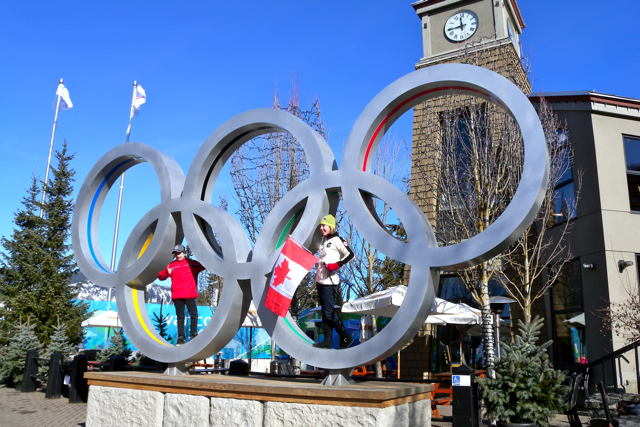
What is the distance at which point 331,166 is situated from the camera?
670cm

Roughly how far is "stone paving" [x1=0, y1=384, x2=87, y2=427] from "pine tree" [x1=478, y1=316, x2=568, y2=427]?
260 inches

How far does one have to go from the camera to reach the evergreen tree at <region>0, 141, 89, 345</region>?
63.6ft

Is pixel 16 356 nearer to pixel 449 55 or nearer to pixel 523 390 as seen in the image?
pixel 523 390

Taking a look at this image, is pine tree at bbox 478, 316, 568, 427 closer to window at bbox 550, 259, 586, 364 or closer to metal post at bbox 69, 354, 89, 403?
window at bbox 550, 259, 586, 364

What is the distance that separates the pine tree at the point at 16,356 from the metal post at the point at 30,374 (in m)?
0.90

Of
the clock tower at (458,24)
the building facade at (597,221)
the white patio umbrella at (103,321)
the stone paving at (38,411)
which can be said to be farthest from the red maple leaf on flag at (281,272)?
the white patio umbrella at (103,321)

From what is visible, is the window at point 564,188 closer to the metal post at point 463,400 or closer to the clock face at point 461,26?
the clock face at point 461,26

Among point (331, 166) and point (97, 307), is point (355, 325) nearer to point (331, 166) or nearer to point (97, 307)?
point (97, 307)

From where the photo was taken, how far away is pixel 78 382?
39.1 feet

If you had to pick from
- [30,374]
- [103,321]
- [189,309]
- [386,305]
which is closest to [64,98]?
[103,321]

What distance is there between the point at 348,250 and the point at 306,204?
0.83 m

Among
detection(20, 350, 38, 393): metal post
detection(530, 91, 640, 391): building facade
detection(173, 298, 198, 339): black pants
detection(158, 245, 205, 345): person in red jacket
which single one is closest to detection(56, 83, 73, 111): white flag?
detection(20, 350, 38, 393): metal post

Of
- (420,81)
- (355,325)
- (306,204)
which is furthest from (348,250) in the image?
(355,325)

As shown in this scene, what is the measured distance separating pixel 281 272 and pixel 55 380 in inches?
375
